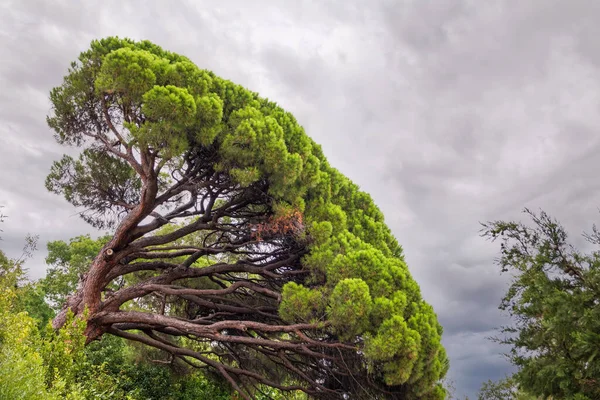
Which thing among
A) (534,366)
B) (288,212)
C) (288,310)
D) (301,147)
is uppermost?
(301,147)

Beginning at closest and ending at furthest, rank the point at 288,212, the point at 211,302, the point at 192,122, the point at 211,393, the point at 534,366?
the point at 534,366, the point at 192,122, the point at 288,212, the point at 211,302, the point at 211,393

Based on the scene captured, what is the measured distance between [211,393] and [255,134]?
9936 millimetres

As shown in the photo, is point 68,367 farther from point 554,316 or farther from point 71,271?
point 71,271

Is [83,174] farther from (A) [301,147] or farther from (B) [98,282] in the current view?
(A) [301,147]

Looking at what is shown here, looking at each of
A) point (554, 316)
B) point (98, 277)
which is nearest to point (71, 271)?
point (98, 277)

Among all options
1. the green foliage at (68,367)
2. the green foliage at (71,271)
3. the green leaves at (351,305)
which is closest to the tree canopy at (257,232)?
the green leaves at (351,305)

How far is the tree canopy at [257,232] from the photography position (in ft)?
29.6

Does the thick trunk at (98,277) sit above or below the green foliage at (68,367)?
above

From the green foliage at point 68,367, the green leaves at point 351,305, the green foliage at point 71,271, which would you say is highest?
the green foliage at point 71,271

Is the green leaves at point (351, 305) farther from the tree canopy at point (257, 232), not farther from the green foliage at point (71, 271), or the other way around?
the green foliage at point (71, 271)

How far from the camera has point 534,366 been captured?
24.3 ft

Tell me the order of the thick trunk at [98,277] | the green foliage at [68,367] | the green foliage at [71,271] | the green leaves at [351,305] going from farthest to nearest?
the green foliage at [71,271]
the thick trunk at [98,277]
the green leaves at [351,305]
the green foliage at [68,367]

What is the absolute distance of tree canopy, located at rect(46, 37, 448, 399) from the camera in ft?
29.6

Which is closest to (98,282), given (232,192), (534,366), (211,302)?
(211,302)
